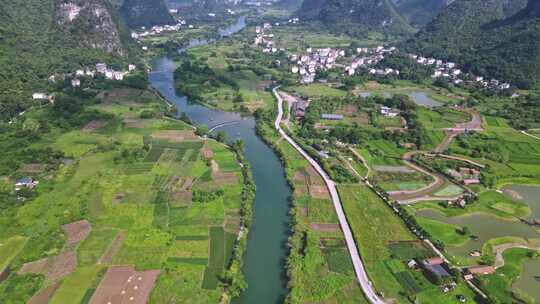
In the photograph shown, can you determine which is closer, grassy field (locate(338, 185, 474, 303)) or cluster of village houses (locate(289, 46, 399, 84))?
grassy field (locate(338, 185, 474, 303))

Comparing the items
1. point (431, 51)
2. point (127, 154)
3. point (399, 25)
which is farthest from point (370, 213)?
point (399, 25)

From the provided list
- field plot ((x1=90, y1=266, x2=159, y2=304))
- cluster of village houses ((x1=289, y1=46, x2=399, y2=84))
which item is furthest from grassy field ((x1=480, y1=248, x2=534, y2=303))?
cluster of village houses ((x1=289, y1=46, x2=399, y2=84))

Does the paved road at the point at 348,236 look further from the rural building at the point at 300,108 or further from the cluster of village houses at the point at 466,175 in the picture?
the cluster of village houses at the point at 466,175

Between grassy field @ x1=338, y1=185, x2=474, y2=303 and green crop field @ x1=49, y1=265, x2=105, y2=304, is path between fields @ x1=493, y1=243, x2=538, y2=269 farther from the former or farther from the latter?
green crop field @ x1=49, y1=265, x2=105, y2=304

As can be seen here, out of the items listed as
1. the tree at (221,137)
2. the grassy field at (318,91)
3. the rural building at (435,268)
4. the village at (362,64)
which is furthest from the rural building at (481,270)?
the village at (362,64)

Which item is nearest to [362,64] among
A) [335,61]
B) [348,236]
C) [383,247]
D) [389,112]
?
[335,61]

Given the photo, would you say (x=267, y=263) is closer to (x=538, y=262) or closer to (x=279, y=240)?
(x=279, y=240)
